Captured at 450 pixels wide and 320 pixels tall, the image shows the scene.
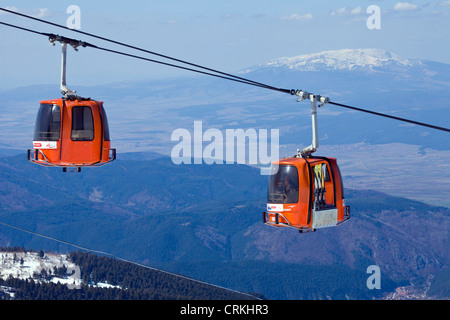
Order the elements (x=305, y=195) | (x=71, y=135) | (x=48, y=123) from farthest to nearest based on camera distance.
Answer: (x=48, y=123), (x=71, y=135), (x=305, y=195)

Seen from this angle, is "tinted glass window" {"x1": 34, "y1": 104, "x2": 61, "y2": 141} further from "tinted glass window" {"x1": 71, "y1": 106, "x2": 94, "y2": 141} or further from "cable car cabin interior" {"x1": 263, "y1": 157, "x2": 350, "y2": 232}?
"cable car cabin interior" {"x1": 263, "y1": 157, "x2": 350, "y2": 232}

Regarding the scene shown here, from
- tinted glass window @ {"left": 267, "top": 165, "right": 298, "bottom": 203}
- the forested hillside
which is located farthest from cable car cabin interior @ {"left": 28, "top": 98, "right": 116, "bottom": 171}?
the forested hillside

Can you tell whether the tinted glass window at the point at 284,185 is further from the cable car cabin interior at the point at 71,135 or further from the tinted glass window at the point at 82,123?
the tinted glass window at the point at 82,123

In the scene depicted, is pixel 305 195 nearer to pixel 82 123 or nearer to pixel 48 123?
pixel 82 123

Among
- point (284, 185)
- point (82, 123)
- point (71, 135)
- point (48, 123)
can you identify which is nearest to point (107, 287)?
point (48, 123)
